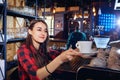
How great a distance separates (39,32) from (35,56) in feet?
0.62

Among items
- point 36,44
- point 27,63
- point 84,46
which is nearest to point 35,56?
point 36,44

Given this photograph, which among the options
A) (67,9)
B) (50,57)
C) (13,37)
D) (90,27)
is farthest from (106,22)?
(50,57)

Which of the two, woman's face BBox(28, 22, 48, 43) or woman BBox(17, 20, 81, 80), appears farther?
woman's face BBox(28, 22, 48, 43)

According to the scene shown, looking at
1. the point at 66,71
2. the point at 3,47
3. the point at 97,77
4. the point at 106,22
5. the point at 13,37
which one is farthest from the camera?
the point at 106,22

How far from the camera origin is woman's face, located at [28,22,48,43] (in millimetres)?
1367

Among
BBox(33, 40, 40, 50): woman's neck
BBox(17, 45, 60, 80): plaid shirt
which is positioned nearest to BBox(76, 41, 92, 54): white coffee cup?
BBox(17, 45, 60, 80): plaid shirt

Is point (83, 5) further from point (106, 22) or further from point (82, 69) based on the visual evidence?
point (82, 69)

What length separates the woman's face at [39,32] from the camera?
4.49 ft

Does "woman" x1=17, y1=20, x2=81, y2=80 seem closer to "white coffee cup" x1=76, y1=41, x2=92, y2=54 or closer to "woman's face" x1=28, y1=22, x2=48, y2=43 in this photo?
"woman's face" x1=28, y1=22, x2=48, y2=43

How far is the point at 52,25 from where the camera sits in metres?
12.3

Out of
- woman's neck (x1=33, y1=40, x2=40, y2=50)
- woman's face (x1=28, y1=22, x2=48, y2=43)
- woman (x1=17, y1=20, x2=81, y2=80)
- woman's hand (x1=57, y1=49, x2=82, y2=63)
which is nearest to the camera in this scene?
woman's hand (x1=57, y1=49, x2=82, y2=63)

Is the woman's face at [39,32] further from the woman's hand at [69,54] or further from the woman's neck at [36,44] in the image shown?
the woman's hand at [69,54]

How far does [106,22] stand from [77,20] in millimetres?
1952

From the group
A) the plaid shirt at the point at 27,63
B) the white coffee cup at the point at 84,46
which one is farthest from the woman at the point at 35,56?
the white coffee cup at the point at 84,46
